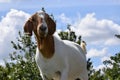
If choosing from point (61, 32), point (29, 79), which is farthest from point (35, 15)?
point (61, 32)

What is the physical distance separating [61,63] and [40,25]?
92 cm

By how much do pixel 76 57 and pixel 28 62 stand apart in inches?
930

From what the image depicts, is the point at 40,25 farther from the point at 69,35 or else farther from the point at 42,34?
the point at 69,35

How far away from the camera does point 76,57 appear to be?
8531 mm

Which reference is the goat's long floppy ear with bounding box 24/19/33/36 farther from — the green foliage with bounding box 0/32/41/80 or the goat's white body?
the green foliage with bounding box 0/32/41/80

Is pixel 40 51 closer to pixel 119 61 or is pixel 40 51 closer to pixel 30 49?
pixel 30 49

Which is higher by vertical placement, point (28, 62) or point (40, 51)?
point (40, 51)

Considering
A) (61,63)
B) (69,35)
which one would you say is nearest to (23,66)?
(69,35)

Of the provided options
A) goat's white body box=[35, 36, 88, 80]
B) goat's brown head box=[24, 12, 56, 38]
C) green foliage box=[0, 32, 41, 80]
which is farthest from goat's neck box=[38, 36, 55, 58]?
green foliage box=[0, 32, 41, 80]

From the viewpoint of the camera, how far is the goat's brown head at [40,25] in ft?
24.4

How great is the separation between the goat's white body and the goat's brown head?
1.62 ft

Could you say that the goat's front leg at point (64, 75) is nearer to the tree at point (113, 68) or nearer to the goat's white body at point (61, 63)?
the goat's white body at point (61, 63)

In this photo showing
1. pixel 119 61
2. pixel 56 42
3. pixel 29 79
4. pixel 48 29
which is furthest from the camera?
pixel 119 61

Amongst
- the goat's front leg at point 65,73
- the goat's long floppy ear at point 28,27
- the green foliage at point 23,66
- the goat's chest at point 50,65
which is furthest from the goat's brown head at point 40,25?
the green foliage at point 23,66
